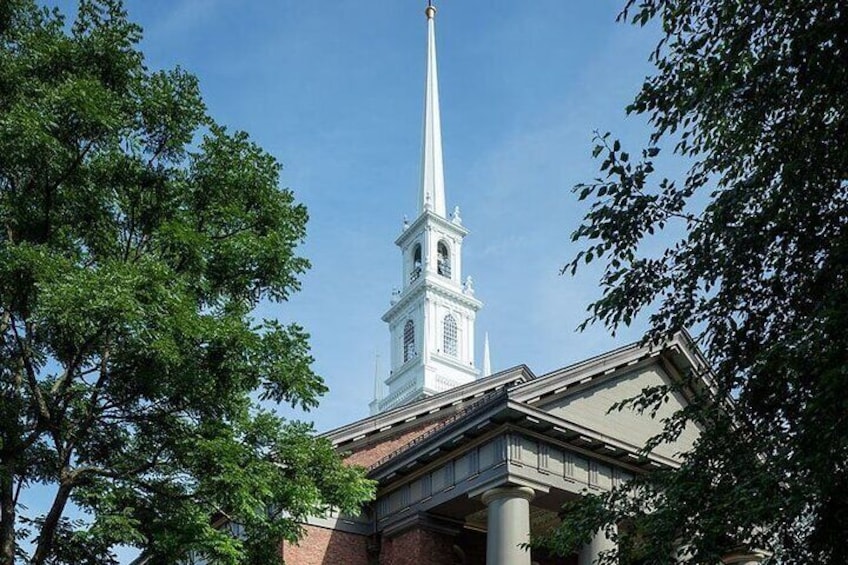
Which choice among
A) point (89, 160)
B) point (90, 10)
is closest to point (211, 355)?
point (89, 160)

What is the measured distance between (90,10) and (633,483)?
42.7 ft

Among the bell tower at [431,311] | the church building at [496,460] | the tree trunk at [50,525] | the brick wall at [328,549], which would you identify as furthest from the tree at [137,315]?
the bell tower at [431,311]

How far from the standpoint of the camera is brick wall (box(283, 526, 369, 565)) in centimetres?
2392

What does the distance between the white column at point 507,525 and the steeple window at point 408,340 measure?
59.4 meters

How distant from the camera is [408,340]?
8306 centimetres

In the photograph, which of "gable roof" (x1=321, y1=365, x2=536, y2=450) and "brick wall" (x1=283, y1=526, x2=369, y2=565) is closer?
"brick wall" (x1=283, y1=526, x2=369, y2=565)

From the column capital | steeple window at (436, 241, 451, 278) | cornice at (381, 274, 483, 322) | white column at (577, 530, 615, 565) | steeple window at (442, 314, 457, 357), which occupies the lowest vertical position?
white column at (577, 530, 615, 565)

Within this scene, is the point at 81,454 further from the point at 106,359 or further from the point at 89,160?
the point at 89,160

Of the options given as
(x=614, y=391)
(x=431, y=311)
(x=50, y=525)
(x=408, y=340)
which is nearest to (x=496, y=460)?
(x=614, y=391)

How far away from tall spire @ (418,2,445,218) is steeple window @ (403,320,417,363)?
32.9ft

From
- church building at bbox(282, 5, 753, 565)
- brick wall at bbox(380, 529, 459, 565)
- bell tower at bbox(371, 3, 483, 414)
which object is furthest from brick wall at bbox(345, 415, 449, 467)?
bell tower at bbox(371, 3, 483, 414)

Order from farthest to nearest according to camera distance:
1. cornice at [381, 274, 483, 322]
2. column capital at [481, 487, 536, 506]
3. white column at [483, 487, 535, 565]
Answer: cornice at [381, 274, 483, 322] → column capital at [481, 487, 536, 506] → white column at [483, 487, 535, 565]

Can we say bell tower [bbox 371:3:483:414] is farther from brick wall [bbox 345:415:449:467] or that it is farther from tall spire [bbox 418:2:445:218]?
brick wall [bbox 345:415:449:467]

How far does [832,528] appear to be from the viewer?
10586 mm
